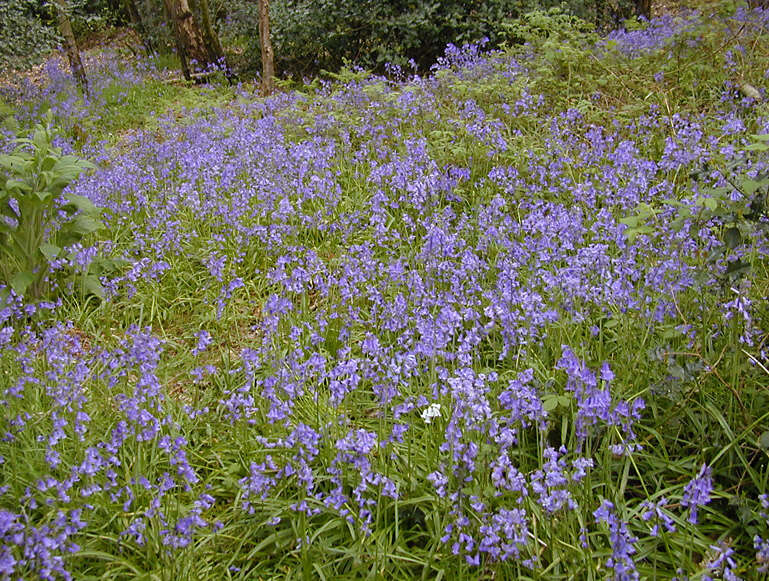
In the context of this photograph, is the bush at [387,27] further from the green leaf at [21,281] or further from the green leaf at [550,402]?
the green leaf at [550,402]

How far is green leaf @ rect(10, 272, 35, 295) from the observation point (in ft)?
13.1

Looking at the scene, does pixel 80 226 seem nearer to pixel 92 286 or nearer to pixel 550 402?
pixel 92 286

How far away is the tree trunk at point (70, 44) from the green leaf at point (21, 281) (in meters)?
5.82

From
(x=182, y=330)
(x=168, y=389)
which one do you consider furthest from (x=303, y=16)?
(x=168, y=389)

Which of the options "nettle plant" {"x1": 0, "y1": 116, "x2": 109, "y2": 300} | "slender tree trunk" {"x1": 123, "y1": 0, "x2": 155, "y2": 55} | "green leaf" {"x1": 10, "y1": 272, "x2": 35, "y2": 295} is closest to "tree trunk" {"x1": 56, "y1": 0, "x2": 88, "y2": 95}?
"slender tree trunk" {"x1": 123, "y1": 0, "x2": 155, "y2": 55}

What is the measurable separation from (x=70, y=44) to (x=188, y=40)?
112 inches

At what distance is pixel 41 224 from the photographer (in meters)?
4.20

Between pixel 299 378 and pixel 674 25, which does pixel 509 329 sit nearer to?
pixel 299 378

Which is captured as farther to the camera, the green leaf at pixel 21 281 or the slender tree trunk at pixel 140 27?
the slender tree trunk at pixel 140 27

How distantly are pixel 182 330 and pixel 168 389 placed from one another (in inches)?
29.2

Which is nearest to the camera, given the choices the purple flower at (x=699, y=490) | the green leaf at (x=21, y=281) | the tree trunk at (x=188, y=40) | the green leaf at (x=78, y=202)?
the purple flower at (x=699, y=490)

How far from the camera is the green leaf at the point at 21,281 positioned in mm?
4008

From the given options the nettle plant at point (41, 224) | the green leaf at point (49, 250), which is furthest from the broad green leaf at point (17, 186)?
the green leaf at point (49, 250)

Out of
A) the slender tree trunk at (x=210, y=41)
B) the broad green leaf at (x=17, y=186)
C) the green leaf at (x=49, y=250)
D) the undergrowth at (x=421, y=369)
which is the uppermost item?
the slender tree trunk at (x=210, y=41)
